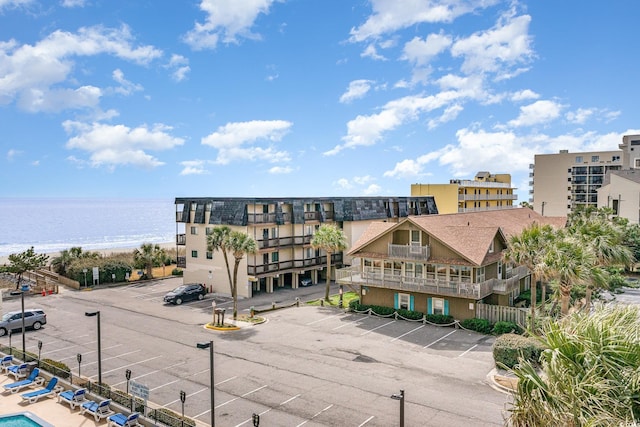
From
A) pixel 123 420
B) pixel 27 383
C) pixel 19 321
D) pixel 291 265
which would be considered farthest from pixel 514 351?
pixel 19 321

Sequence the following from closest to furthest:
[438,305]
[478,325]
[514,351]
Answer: [514,351] → [478,325] → [438,305]

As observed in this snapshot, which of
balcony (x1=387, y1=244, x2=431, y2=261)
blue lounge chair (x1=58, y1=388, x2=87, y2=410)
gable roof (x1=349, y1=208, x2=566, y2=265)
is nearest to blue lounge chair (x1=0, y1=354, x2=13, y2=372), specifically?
blue lounge chair (x1=58, y1=388, x2=87, y2=410)

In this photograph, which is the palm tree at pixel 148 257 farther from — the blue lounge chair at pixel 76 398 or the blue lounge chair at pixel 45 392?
the blue lounge chair at pixel 76 398

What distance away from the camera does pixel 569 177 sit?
11081cm

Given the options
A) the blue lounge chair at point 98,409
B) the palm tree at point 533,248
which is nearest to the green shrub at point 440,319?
the palm tree at point 533,248

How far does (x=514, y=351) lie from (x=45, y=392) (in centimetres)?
2258

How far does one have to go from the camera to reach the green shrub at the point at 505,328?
1217 inches

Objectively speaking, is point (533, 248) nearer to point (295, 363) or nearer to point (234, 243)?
point (295, 363)

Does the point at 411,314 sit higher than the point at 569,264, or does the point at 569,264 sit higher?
the point at 569,264

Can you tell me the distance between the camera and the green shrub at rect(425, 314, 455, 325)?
33719 millimetres

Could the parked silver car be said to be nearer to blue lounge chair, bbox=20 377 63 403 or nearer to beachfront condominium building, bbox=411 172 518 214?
blue lounge chair, bbox=20 377 63 403

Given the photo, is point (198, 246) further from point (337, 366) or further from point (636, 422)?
point (636, 422)

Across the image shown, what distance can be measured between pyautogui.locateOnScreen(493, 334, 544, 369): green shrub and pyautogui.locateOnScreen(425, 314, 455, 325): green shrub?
28.6ft

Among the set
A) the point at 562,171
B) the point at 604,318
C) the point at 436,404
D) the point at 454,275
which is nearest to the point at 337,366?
the point at 436,404
